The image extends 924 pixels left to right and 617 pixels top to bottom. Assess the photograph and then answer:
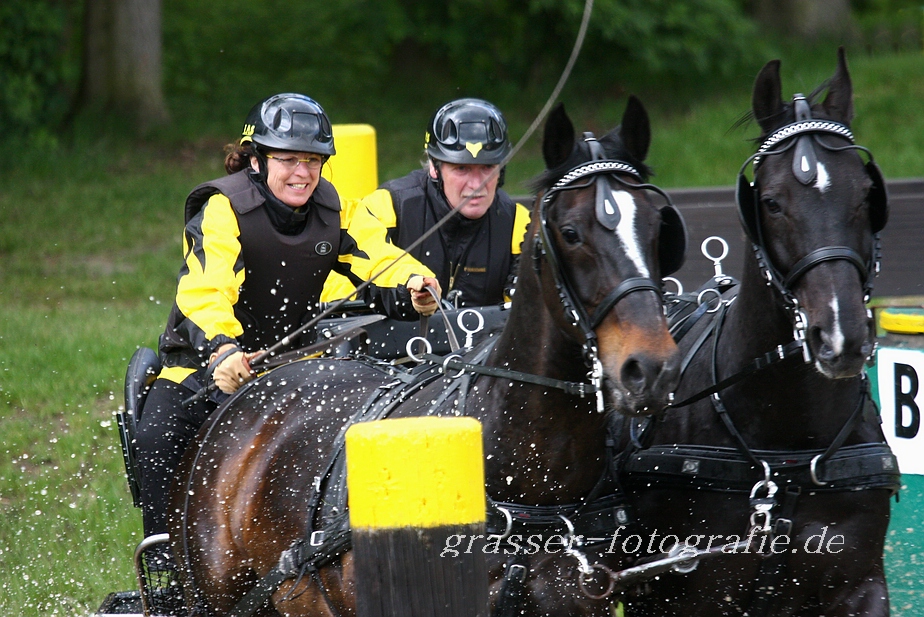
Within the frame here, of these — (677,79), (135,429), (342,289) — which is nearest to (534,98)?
(677,79)

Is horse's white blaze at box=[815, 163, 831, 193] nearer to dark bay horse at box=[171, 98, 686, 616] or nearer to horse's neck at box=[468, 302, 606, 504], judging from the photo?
dark bay horse at box=[171, 98, 686, 616]

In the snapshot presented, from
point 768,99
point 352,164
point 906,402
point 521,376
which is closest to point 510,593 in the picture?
point 521,376

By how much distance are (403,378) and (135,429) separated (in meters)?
1.11

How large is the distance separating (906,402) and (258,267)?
2.44 meters

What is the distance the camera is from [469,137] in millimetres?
5055

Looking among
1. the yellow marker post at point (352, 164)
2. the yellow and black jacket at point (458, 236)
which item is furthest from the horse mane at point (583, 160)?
the yellow marker post at point (352, 164)

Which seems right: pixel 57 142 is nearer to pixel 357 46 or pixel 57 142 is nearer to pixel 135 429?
pixel 357 46

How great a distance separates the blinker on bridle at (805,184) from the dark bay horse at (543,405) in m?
0.38

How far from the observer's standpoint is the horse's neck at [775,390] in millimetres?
3537

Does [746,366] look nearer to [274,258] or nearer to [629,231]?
[629,231]

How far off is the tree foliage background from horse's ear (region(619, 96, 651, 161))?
36.5 feet

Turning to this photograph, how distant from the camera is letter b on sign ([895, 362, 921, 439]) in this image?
4.53 meters

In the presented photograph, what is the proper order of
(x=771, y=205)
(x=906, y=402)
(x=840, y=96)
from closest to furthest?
1. (x=771, y=205)
2. (x=840, y=96)
3. (x=906, y=402)

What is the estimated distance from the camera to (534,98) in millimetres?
15914
